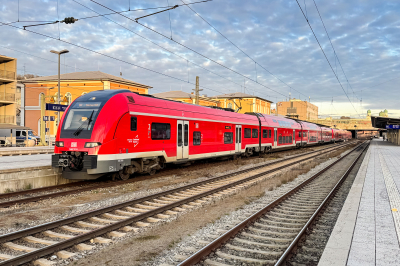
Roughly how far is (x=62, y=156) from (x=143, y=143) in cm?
293

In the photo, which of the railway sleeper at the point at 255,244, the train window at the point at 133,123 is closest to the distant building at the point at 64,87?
the train window at the point at 133,123

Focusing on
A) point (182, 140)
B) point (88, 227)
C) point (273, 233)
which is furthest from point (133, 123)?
point (273, 233)

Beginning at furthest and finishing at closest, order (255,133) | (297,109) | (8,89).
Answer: (297,109), (8,89), (255,133)

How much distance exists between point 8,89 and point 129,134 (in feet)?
128

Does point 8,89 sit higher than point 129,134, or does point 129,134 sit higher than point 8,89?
point 8,89

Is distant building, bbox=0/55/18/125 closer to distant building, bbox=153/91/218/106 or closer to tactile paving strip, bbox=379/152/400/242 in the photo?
distant building, bbox=153/91/218/106

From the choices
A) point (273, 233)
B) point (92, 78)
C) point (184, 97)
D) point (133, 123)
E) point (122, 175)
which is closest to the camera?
point (273, 233)

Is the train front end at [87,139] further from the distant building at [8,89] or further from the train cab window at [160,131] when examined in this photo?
the distant building at [8,89]

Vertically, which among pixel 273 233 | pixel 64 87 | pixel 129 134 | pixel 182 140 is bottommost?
pixel 273 233

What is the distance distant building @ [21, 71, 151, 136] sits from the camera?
170 feet

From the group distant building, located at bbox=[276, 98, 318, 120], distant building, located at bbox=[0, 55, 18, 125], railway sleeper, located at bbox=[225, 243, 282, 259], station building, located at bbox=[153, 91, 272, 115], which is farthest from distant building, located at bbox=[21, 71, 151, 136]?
distant building, located at bbox=[276, 98, 318, 120]

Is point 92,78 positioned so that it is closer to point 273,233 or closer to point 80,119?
point 80,119

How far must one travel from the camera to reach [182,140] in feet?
48.2

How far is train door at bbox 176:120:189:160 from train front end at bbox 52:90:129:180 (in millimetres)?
3868
